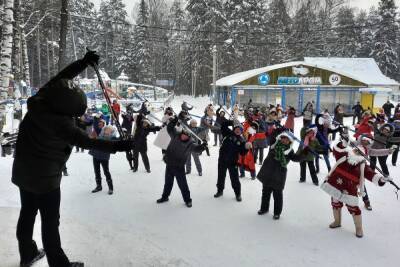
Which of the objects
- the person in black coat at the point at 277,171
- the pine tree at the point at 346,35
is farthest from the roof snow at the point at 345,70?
the person in black coat at the point at 277,171

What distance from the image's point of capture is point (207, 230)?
524 centimetres

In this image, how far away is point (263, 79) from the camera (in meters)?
28.7

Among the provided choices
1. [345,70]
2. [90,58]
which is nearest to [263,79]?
[345,70]

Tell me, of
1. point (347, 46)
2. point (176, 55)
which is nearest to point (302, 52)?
point (347, 46)

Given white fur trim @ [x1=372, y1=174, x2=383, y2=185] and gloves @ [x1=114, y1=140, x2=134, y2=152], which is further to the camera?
white fur trim @ [x1=372, y1=174, x2=383, y2=185]

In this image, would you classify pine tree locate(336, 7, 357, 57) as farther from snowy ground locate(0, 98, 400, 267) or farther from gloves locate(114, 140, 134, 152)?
gloves locate(114, 140, 134, 152)

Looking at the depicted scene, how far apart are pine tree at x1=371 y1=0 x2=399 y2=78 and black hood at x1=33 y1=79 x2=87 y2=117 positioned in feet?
166

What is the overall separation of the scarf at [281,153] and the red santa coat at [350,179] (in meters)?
0.87

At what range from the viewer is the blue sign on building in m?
28.7

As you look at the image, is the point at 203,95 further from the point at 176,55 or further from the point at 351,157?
the point at 351,157

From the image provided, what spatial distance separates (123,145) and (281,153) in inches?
142

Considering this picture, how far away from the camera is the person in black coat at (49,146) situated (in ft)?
9.69

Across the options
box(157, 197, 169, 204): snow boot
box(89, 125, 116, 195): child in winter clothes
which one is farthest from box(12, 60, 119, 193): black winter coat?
box(89, 125, 116, 195): child in winter clothes

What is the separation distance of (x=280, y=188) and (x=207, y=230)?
143cm
